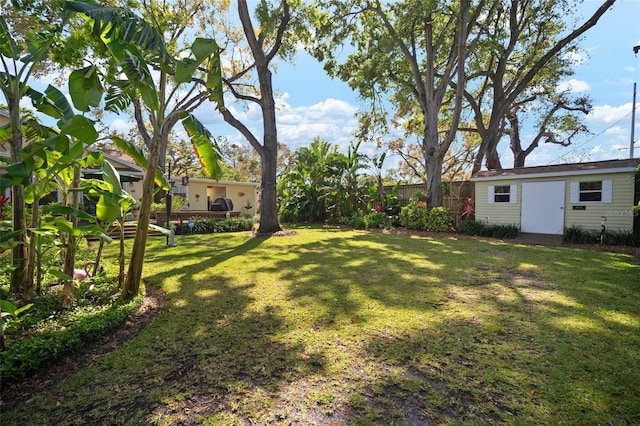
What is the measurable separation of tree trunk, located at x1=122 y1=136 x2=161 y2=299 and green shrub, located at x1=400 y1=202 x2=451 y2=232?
1108 cm

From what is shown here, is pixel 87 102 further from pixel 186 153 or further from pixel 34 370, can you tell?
pixel 186 153

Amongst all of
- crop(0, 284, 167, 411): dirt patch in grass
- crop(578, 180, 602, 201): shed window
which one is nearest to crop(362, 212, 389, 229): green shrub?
crop(578, 180, 602, 201): shed window

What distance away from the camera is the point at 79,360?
2.69m

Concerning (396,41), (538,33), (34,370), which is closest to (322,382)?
(34,370)

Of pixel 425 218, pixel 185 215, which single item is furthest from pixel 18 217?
pixel 185 215

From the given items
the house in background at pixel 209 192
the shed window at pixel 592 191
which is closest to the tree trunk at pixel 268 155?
the house in background at pixel 209 192

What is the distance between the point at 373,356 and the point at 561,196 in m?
11.6

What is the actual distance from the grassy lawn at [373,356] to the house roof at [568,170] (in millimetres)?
6805

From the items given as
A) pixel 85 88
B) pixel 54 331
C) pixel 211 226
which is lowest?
pixel 54 331

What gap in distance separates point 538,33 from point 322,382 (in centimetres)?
1894

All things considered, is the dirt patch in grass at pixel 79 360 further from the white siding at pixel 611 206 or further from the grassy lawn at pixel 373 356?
the white siding at pixel 611 206

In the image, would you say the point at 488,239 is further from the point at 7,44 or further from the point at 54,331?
the point at 7,44

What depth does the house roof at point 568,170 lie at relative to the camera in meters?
9.64

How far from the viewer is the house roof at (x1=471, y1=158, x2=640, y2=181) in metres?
9.64
